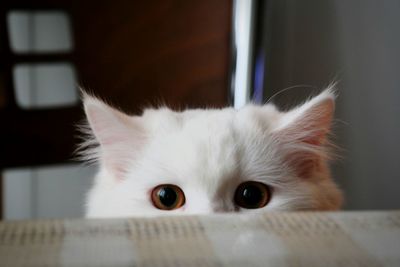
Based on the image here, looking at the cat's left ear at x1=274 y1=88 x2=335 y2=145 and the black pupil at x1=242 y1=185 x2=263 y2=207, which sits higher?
the cat's left ear at x1=274 y1=88 x2=335 y2=145

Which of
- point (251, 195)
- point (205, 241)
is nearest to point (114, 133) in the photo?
point (251, 195)

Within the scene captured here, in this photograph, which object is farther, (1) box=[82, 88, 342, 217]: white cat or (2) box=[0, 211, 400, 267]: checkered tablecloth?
(1) box=[82, 88, 342, 217]: white cat

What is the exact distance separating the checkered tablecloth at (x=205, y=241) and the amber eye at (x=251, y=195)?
1.43 feet

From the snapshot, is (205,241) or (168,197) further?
(168,197)

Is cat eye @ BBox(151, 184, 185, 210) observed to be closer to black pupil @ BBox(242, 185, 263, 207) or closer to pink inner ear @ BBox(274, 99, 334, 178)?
black pupil @ BBox(242, 185, 263, 207)

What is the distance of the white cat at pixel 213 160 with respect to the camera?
3.05 feet

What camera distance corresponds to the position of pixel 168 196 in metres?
0.96

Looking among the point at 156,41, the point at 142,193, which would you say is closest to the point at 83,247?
the point at 142,193

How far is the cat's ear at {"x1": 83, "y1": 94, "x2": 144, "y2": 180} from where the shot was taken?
100 centimetres

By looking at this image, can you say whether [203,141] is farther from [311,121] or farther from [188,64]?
[188,64]

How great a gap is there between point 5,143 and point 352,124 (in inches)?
46.4

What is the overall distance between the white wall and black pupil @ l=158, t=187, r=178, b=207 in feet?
2.42

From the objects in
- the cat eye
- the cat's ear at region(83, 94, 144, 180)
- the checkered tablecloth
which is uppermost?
the checkered tablecloth

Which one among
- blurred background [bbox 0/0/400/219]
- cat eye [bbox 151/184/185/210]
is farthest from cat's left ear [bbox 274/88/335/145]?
blurred background [bbox 0/0/400/219]
